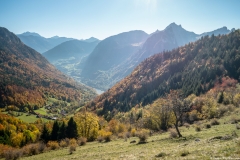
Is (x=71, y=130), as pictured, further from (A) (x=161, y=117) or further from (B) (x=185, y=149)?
(B) (x=185, y=149)

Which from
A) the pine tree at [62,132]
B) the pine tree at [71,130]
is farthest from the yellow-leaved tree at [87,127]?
the pine tree at [62,132]

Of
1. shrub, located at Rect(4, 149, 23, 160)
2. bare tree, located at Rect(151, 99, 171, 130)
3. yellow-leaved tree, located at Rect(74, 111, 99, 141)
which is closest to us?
shrub, located at Rect(4, 149, 23, 160)

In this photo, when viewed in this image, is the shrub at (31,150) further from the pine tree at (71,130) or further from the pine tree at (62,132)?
the pine tree at (71,130)

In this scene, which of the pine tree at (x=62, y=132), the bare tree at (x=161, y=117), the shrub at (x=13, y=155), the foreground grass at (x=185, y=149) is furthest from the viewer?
the pine tree at (x=62, y=132)

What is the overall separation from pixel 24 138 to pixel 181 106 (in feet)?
372

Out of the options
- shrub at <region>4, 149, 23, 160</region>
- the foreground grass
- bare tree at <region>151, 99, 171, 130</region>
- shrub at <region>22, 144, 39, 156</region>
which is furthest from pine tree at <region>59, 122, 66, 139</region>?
the foreground grass

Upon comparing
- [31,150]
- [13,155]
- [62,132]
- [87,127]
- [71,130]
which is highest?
[87,127]

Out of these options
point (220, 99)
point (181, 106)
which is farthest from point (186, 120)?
point (181, 106)

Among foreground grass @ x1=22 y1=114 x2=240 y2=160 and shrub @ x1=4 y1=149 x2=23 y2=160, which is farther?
shrub @ x1=4 y1=149 x2=23 y2=160

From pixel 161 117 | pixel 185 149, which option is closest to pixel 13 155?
pixel 185 149

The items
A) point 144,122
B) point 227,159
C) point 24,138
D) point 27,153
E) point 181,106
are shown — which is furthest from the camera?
point 24,138

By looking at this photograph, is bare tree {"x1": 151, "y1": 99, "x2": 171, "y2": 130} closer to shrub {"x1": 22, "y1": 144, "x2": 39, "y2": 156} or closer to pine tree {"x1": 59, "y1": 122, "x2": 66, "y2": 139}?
pine tree {"x1": 59, "y1": 122, "x2": 66, "y2": 139}

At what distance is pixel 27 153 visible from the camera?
55.2 meters

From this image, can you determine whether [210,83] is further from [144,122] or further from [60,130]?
[60,130]
